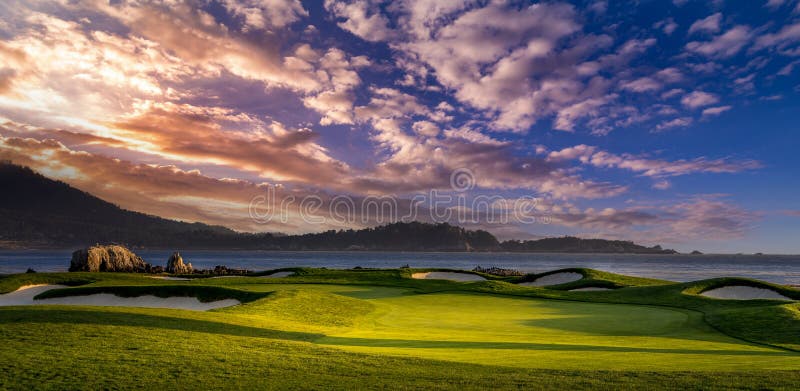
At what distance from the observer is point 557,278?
47.2m

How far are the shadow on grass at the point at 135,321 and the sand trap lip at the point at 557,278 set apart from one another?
37.4 metres

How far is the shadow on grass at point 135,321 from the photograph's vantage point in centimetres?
1219

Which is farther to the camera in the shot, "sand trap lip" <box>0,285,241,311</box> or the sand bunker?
the sand bunker

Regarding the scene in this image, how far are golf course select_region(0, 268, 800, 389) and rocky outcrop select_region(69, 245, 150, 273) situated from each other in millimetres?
29646

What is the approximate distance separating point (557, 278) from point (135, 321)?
41.4m

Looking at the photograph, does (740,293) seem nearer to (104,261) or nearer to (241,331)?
(241,331)

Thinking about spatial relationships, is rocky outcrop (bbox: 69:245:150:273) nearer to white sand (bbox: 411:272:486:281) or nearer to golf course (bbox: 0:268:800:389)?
golf course (bbox: 0:268:800:389)

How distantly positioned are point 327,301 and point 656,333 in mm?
13002

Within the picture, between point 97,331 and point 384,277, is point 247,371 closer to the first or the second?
point 97,331

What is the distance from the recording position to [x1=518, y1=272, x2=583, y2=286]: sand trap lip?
45.8 m

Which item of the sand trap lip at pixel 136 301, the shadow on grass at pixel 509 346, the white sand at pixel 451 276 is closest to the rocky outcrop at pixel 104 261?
the sand trap lip at pixel 136 301

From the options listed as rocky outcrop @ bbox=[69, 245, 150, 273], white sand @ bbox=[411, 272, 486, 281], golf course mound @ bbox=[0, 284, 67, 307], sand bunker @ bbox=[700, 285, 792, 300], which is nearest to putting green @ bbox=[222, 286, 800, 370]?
sand bunker @ bbox=[700, 285, 792, 300]

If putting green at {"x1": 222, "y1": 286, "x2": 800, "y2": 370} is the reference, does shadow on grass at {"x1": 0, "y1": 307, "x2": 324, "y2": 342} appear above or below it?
above

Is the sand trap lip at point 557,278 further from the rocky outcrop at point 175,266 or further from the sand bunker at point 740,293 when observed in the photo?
the rocky outcrop at point 175,266
